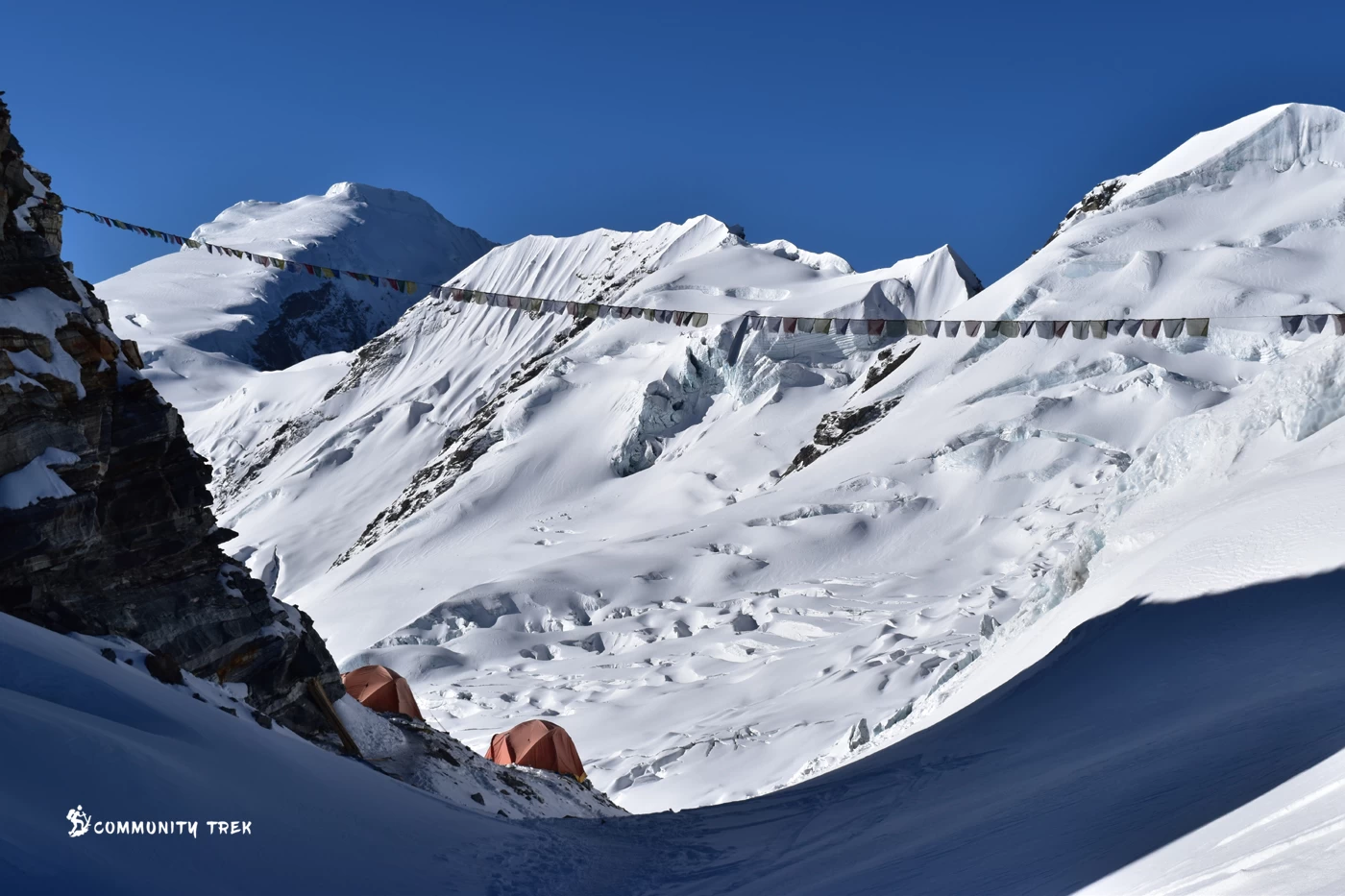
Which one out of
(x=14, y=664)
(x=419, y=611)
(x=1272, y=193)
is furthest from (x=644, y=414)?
(x=14, y=664)

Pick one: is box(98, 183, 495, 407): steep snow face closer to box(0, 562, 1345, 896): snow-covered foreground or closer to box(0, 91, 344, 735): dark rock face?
box(0, 91, 344, 735): dark rock face

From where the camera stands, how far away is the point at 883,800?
9.40 metres

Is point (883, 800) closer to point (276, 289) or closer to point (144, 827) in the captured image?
point (144, 827)

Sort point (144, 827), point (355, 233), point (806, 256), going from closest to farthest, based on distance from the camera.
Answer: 1. point (144, 827)
2. point (806, 256)
3. point (355, 233)

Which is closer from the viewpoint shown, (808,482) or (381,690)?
(381,690)

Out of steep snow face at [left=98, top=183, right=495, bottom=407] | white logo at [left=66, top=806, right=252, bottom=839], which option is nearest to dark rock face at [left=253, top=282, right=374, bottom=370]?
steep snow face at [left=98, top=183, right=495, bottom=407]

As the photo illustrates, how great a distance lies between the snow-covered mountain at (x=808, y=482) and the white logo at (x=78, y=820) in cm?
881

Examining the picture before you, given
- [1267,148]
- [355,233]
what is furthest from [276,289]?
[1267,148]

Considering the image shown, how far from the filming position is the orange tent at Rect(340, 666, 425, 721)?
59.1ft

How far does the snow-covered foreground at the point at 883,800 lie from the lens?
5.21m

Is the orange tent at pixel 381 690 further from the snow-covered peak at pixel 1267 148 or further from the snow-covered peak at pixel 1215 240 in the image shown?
the snow-covered peak at pixel 1267 148

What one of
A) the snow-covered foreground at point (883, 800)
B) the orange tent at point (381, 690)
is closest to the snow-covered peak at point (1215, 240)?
the orange tent at point (381, 690)

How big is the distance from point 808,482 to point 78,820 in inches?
1542

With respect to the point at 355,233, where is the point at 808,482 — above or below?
below
